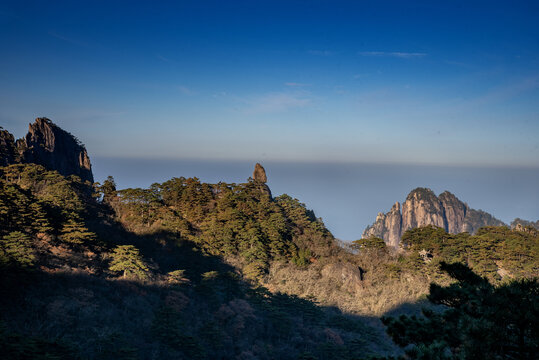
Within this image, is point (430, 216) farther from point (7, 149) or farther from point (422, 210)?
point (7, 149)

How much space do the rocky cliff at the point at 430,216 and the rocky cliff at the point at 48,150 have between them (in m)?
137

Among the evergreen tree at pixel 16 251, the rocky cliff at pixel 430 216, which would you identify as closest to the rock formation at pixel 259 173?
the evergreen tree at pixel 16 251

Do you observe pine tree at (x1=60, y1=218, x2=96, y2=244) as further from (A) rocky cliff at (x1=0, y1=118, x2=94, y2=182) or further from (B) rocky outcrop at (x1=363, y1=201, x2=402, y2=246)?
(B) rocky outcrop at (x1=363, y1=201, x2=402, y2=246)

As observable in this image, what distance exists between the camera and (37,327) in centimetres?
1485

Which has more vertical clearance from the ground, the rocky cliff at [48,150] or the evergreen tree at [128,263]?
the rocky cliff at [48,150]

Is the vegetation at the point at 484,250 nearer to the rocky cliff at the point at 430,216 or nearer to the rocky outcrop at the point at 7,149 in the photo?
the rocky outcrop at the point at 7,149

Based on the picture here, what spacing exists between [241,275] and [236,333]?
26.2 ft

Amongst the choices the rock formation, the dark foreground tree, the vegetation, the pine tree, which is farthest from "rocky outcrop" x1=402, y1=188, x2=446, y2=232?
the dark foreground tree

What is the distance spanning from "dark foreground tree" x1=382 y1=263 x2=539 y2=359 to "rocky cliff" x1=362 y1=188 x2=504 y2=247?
151111 mm

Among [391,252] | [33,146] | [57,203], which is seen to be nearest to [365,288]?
[391,252]

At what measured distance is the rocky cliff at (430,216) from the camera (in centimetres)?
14850

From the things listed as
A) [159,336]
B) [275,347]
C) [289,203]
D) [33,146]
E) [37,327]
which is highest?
[33,146]

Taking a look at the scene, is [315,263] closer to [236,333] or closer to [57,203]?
[236,333]

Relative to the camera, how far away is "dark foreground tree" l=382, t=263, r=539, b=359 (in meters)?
5.37
